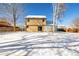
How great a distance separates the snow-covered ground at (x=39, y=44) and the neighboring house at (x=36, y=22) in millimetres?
68

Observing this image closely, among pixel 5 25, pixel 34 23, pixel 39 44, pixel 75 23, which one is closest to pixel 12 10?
pixel 5 25

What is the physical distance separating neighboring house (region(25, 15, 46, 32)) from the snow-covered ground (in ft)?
0.22

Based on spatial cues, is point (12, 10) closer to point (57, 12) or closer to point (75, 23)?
point (57, 12)

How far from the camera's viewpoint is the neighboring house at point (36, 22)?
1.92m

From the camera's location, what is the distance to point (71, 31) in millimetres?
1969

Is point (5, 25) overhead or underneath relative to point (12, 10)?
underneath

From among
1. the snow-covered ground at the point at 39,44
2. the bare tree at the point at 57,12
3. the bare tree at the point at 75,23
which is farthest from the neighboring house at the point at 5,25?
the bare tree at the point at 75,23

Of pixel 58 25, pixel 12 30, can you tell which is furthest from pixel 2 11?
pixel 58 25

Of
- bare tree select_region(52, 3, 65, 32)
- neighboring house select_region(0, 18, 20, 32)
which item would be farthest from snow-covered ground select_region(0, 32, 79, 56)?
bare tree select_region(52, 3, 65, 32)

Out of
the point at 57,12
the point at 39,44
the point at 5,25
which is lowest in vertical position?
the point at 39,44

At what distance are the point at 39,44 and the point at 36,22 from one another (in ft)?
1.03

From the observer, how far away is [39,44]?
192 cm

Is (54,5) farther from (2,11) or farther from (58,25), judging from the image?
(2,11)

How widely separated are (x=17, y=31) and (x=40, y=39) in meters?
0.36
